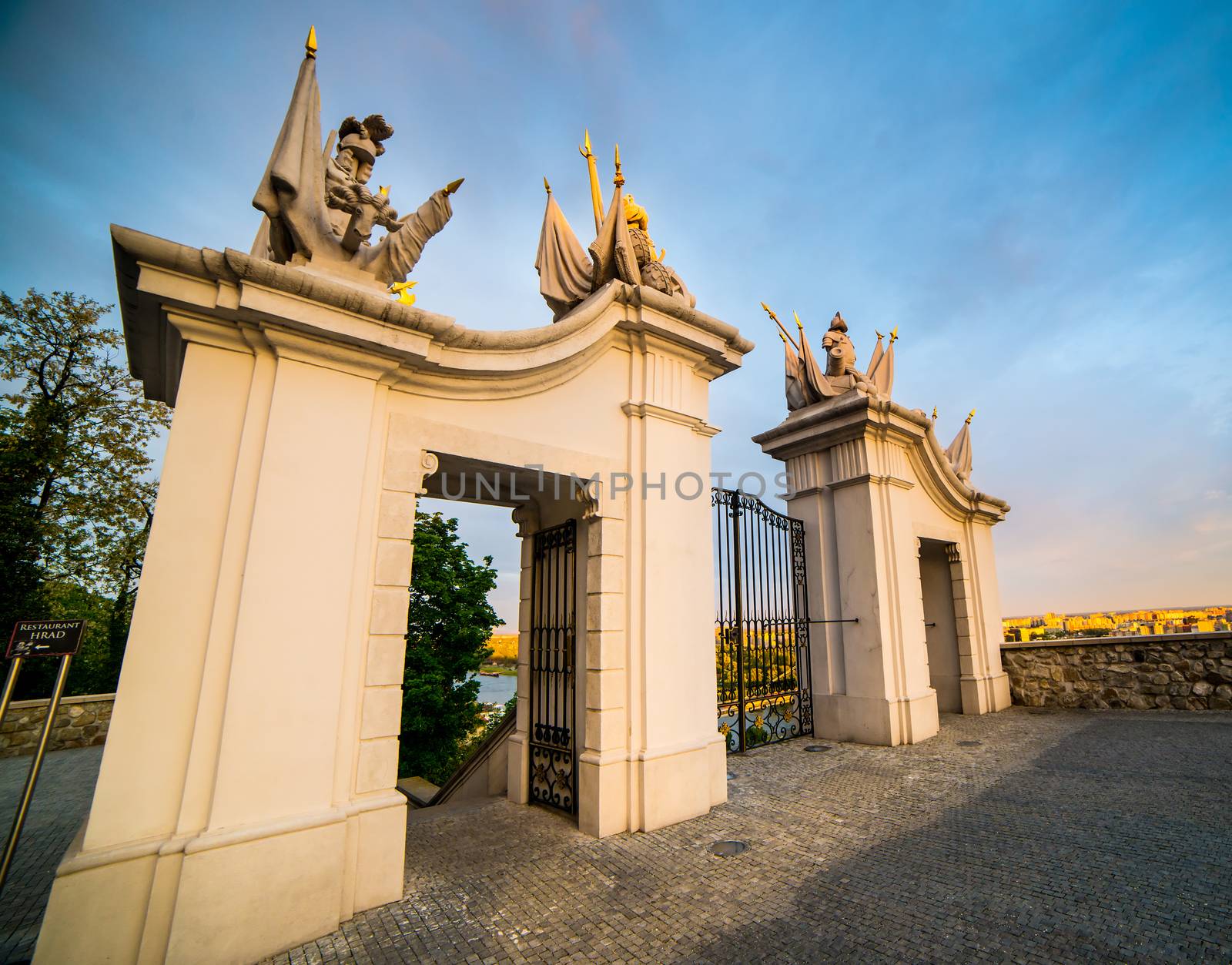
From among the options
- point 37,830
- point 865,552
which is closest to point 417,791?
point 37,830

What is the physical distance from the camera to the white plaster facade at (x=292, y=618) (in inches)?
119

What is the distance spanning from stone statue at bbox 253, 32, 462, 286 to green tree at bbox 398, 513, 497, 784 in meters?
11.4

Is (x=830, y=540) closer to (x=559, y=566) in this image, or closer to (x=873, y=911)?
(x=559, y=566)

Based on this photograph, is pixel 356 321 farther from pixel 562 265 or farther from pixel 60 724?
pixel 60 724

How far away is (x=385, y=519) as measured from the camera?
3977 mm

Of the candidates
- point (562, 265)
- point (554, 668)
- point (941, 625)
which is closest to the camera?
point (554, 668)

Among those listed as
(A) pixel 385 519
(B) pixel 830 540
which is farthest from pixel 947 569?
(A) pixel 385 519

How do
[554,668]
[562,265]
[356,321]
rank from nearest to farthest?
[356,321] → [554,668] → [562,265]

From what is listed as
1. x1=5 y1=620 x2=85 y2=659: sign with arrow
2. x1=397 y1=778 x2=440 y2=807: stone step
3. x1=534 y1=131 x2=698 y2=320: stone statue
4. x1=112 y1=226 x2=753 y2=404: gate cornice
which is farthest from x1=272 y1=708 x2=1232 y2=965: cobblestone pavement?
x1=534 y1=131 x2=698 y2=320: stone statue

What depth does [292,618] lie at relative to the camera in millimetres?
3494

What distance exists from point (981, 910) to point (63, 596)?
63.3ft

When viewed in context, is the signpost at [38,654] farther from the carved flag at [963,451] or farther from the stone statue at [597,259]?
the carved flag at [963,451]

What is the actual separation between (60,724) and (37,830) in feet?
20.1

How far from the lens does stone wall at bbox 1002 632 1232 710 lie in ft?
29.6
